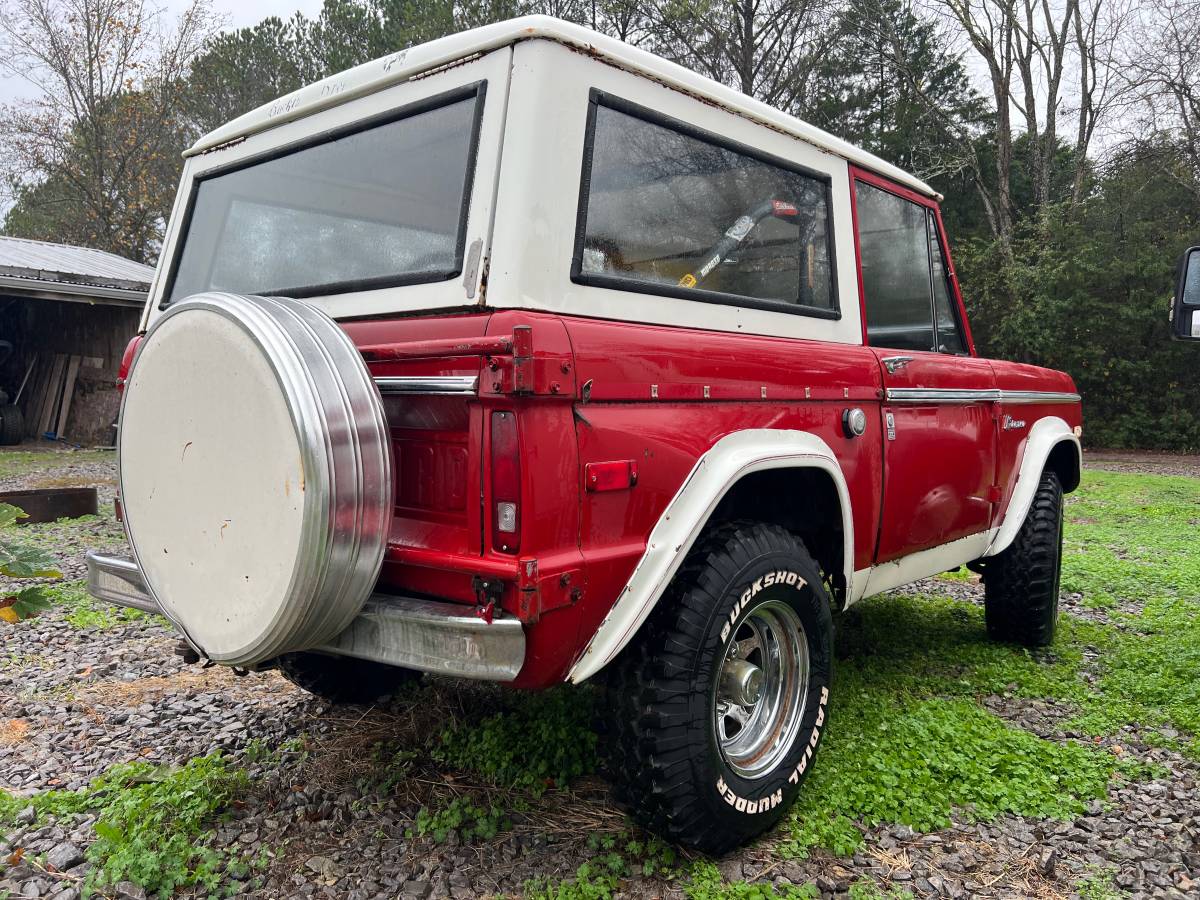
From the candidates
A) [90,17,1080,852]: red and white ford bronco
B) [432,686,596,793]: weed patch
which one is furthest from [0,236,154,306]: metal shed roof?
[432,686,596,793]: weed patch

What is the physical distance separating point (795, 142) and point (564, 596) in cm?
184

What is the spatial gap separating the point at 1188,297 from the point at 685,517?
6.85 ft

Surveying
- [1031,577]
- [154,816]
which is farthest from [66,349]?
[1031,577]

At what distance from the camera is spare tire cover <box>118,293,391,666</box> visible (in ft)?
6.09

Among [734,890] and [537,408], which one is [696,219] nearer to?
[537,408]

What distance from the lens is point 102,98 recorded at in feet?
70.4

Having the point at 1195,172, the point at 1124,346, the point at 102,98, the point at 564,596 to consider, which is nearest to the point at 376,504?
the point at 564,596

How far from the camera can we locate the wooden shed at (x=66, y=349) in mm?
14865

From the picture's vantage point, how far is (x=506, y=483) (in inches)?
74.4

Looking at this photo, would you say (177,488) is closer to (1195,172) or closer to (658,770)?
(658,770)

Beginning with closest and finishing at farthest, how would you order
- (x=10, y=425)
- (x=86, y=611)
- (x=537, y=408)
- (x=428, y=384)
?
(x=537, y=408) < (x=428, y=384) < (x=86, y=611) < (x=10, y=425)

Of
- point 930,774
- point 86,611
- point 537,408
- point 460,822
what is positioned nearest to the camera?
point 537,408

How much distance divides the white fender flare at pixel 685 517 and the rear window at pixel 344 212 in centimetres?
83

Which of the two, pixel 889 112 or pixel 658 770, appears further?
pixel 889 112
